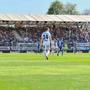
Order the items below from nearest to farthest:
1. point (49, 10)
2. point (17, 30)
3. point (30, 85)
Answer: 1. point (30, 85)
2. point (17, 30)
3. point (49, 10)

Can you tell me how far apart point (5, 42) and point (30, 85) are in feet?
163

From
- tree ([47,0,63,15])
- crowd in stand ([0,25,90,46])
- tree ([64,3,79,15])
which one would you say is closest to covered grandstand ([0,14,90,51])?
crowd in stand ([0,25,90,46])

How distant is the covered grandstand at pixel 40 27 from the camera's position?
73.1 metres

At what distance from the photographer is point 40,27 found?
77.8m

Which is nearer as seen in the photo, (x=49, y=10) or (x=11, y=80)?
(x=11, y=80)

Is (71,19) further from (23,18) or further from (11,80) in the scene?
(11,80)

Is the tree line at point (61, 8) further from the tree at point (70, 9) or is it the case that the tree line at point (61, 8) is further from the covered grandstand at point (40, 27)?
the covered grandstand at point (40, 27)

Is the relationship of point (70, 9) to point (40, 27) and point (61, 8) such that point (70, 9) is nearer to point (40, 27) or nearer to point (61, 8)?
point (61, 8)

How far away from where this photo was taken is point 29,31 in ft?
262

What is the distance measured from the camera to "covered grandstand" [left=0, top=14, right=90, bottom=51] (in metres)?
73.1

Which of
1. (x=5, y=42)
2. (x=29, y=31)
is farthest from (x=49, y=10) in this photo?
(x=5, y=42)

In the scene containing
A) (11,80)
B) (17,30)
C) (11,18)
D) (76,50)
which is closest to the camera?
(11,80)

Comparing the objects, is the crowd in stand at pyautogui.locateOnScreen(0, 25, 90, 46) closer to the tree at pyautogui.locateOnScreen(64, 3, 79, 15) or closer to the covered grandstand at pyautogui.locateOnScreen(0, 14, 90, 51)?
the covered grandstand at pyautogui.locateOnScreen(0, 14, 90, 51)

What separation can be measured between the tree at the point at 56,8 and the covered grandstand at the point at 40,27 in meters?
55.1
